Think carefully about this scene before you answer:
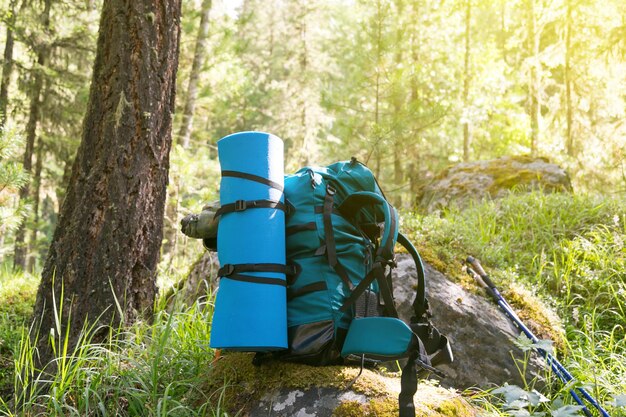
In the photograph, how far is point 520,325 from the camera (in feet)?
11.2

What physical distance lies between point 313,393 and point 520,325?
201 centimetres

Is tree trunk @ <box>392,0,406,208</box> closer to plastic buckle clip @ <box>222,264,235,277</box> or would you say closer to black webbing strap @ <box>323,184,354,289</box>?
black webbing strap @ <box>323,184,354,289</box>

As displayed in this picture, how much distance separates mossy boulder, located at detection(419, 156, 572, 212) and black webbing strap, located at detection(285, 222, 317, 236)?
5.05m

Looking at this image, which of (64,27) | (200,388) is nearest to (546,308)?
(200,388)

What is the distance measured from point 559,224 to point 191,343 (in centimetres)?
429

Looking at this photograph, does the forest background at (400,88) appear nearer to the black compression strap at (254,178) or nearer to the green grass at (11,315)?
the green grass at (11,315)

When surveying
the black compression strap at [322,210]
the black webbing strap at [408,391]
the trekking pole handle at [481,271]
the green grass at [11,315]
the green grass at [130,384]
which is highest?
the black compression strap at [322,210]

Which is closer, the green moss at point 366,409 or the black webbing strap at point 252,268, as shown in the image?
the green moss at point 366,409

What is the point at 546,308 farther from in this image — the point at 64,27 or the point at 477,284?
the point at 64,27

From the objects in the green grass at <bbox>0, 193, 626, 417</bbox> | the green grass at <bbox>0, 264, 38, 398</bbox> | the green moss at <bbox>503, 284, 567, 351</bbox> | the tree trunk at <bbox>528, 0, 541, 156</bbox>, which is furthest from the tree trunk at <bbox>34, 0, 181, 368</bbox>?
the tree trunk at <bbox>528, 0, 541, 156</bbox>

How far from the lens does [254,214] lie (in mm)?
2301

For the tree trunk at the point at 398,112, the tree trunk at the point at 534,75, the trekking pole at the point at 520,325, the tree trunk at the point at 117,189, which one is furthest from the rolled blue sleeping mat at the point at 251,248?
the tree trunk at the point at 534,75

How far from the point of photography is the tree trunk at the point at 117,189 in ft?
10.4

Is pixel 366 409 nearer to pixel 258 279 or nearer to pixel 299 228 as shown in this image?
pixel 258 279
